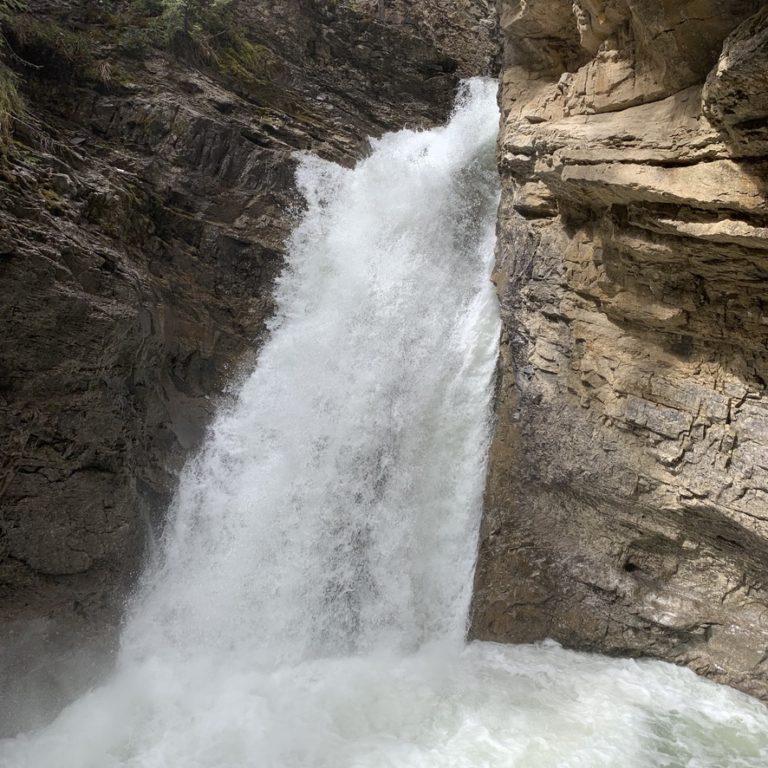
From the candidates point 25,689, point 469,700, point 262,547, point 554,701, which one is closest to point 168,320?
point 262,547

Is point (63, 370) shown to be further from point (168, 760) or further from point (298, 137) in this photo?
point (298, 137)

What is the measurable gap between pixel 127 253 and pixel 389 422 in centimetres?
506

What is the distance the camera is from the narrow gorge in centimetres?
724

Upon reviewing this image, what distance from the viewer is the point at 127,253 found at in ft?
34.2

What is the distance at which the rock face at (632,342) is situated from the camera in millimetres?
6590

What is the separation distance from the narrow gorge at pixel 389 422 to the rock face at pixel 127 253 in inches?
2.0

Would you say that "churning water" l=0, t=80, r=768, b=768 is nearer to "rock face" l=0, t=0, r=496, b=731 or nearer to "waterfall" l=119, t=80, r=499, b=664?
"waterfall" l=119, t=80, r=499, b=664

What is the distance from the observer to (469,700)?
26.0ft

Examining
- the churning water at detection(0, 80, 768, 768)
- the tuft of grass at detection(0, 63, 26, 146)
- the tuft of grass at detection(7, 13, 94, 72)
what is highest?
the tuft of grass at detection(7, 13, 94, 72)

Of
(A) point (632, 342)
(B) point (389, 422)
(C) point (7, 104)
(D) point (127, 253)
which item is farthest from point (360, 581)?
(C) point (7, 104)

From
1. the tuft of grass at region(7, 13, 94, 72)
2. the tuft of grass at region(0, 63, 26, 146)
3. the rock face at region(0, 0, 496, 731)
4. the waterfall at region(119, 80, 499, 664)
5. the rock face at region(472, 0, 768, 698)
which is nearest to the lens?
the rock face at region(472, 0, 768, 698)

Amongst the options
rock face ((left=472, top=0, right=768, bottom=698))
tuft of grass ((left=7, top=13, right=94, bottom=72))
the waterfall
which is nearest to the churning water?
the waterfall

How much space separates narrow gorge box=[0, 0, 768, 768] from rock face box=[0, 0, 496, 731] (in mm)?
52

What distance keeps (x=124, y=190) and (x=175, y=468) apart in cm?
476
